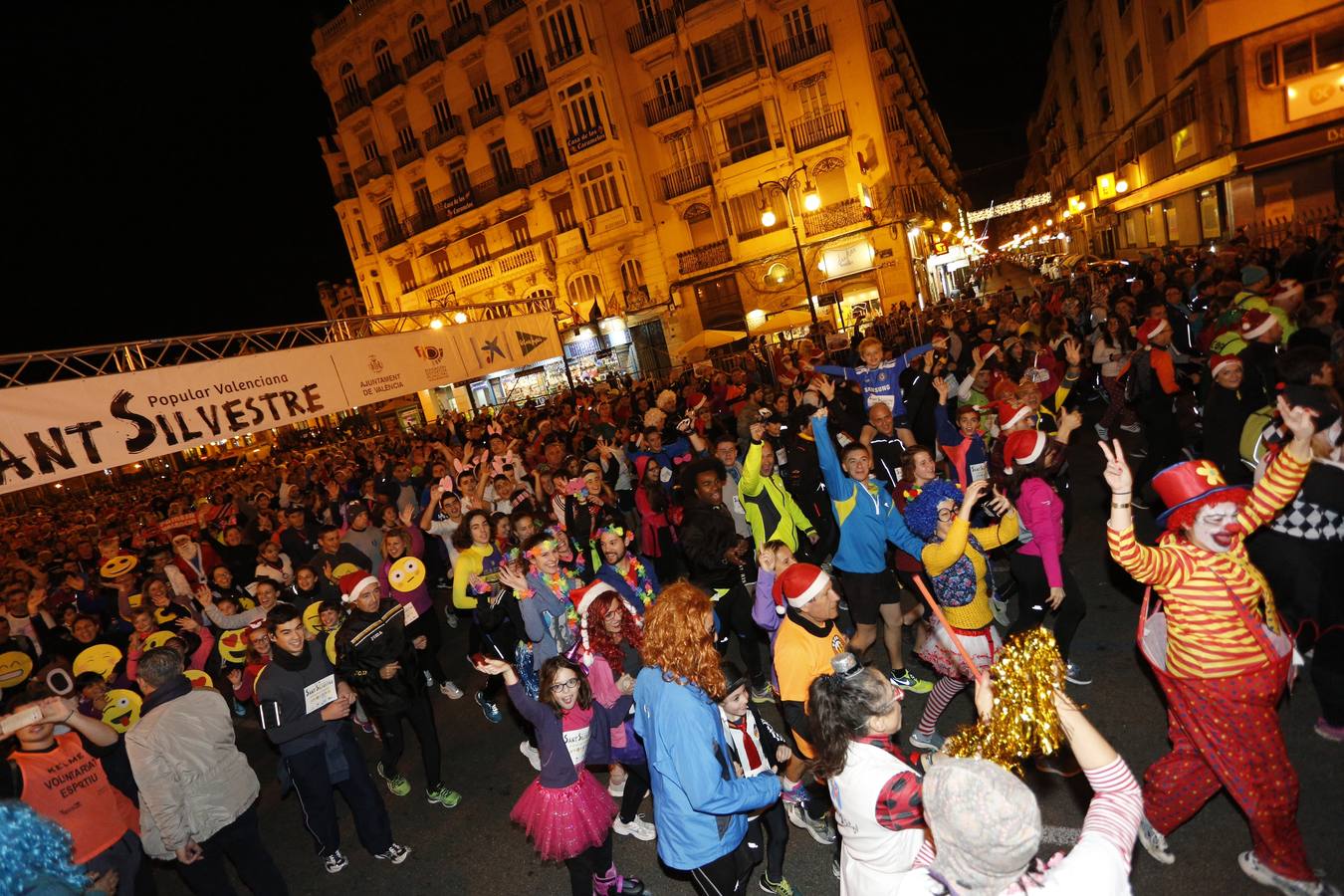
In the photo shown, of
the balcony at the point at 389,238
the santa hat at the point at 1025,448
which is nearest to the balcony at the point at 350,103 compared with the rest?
the balcony at the point at 389,238

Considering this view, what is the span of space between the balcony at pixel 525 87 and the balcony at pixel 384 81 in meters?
7.20

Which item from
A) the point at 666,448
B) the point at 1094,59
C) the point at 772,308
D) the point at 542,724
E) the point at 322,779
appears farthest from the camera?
the point at 1094,59

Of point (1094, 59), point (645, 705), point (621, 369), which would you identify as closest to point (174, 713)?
point (645, 705)

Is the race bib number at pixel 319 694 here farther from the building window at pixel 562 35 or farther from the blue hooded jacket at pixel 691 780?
the building window at pixel 562 35

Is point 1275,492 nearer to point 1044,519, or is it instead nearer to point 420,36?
point 1044,519

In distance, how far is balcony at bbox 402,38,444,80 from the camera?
32469mm

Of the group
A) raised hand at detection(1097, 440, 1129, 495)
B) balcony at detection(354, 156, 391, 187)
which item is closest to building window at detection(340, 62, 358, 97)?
balcony at detection(354, 156, 391, 187)

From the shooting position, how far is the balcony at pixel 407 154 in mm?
34847

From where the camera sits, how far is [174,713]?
11.5 ft

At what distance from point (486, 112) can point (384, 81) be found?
714 centimetres

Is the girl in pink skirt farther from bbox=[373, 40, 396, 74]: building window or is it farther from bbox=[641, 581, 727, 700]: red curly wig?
bbox=[373, 40, 396, 74]: building window

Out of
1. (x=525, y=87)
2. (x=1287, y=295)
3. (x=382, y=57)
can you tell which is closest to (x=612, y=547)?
(x=1287, y=295)

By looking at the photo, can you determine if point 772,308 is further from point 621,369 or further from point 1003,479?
point 1003,479

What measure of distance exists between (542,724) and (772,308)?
2726cm
